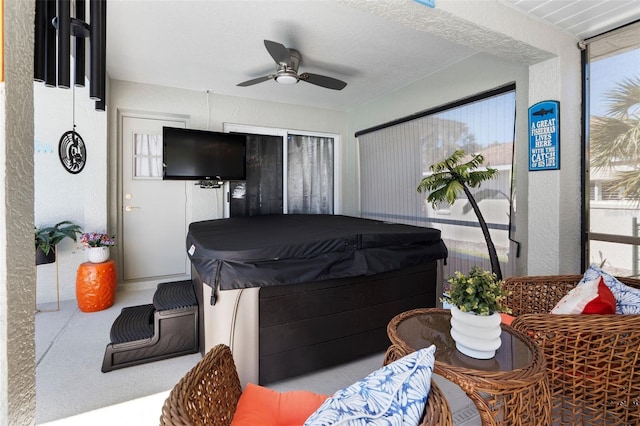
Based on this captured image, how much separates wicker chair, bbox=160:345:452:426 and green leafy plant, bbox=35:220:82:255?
3021mm

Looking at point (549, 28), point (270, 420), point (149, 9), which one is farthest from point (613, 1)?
point (149, 9)

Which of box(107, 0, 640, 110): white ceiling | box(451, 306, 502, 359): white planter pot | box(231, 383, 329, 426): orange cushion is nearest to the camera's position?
box(231, 383, 329, 426): orange cushion

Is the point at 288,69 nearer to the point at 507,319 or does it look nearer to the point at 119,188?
the point at 507,319

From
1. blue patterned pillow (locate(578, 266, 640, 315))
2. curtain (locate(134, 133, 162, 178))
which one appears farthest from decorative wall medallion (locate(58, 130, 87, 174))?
blue patterned pillow (locate(578, 266, 640, 315))

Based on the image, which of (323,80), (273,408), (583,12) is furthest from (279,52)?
(273,408)

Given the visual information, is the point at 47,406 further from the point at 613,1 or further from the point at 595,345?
the point at 613,1

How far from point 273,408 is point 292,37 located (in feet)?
9.66

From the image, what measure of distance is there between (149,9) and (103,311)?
2.95 m

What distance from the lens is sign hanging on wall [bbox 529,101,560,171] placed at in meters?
2.40

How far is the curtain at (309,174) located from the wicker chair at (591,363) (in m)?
3.95

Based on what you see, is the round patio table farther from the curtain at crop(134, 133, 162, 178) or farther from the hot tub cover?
the curtain at crop(134, 133, 162, 178)

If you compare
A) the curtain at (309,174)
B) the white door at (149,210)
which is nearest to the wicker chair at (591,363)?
the curtain at (309,174)

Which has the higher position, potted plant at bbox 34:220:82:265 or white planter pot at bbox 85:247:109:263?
potted plant at bbox 34:220:82:265

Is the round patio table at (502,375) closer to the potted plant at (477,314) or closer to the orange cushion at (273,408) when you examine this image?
the potted plant at (477,314)
